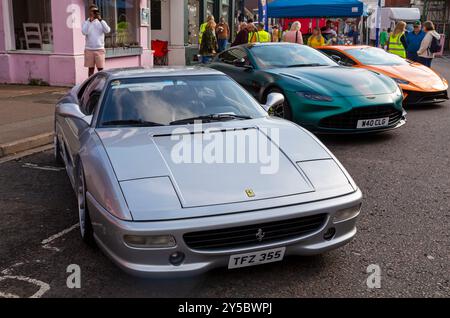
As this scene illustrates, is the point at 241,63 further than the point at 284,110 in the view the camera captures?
Yes

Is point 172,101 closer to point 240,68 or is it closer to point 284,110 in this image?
point 284,110

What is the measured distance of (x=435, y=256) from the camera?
3.43 m

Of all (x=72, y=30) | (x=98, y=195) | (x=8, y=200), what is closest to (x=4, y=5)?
(x=72, y=30)

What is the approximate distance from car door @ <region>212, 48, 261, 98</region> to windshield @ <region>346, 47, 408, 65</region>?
9.14ft

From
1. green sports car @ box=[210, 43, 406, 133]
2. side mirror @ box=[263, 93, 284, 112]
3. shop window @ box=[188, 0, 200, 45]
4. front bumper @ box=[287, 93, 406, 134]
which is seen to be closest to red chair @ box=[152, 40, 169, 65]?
shop window @ box=[188, 0, 200, 45]

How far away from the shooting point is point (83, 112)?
15.0 ft

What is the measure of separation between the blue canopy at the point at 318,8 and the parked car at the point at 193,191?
12.5 metres

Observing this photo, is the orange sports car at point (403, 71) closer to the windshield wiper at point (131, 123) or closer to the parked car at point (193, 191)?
the parked car at point (193, 191)

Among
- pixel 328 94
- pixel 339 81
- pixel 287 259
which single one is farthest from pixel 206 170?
pixel 339 81

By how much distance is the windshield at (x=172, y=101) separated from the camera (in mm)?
3893

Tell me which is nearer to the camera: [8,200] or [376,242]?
[376,242]

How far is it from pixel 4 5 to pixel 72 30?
6.11ft

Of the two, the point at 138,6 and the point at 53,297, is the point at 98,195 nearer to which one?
the point at 53,297

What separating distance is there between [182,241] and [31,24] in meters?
10.5
